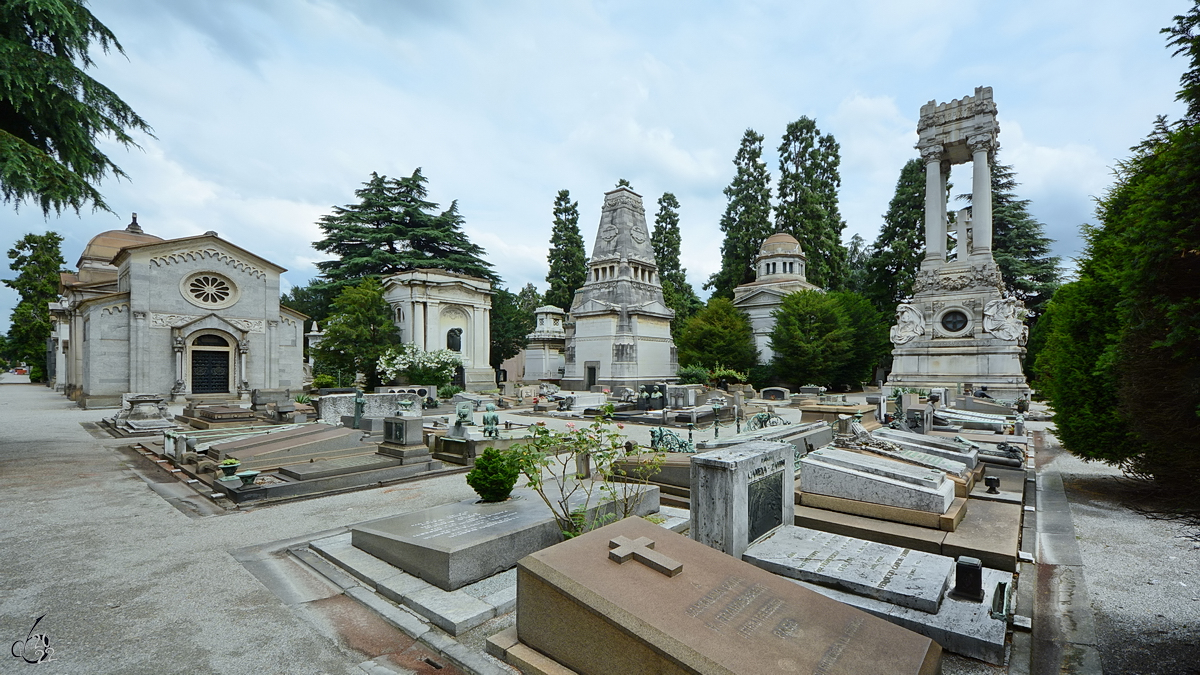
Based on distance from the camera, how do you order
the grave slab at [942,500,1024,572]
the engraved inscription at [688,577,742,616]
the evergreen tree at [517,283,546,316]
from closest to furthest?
the engraved inscription at [688,577,742,616] → the grave slab at [942,500,1024,572] → the evergreen tree at [517,283,546,316]

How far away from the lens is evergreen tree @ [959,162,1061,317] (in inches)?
1481

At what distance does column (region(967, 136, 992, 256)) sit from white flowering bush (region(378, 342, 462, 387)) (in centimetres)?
2659

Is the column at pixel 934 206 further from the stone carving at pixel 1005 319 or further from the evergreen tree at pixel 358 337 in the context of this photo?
the evergreen tree at pixel 358 337

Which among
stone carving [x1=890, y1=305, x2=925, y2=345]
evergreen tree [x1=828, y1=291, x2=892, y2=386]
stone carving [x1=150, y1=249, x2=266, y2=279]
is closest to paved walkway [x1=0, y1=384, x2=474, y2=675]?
stone carving [x1=150, y1=249, x2=266, y2=279]

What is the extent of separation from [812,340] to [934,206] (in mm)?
9643

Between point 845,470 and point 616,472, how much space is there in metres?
2.92

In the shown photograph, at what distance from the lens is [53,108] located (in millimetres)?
10117

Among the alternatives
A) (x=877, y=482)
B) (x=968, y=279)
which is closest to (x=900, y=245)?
(x=968, y=279)

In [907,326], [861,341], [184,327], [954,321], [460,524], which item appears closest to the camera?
[460,524]

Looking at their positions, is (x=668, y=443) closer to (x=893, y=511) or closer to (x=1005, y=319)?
(x=893, y=511)

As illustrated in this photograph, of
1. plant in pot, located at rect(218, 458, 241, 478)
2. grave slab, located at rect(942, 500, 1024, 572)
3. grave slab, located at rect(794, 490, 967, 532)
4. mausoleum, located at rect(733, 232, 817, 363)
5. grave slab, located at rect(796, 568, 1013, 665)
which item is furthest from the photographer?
mausoleum, located at rect(733, 232, 817, 363)

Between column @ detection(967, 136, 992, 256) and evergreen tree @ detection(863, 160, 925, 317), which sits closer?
column @ detection(967, 136, 992, 256)

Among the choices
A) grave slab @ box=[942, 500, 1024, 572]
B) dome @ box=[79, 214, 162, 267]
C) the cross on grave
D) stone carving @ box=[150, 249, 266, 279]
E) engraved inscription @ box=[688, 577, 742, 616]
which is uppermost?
dome @ box=[79, 214, 162, 267]

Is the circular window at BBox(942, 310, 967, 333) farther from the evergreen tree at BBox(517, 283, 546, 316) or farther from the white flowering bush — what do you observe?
the evergreen tree at BBox(517, 283, 546, 316)
